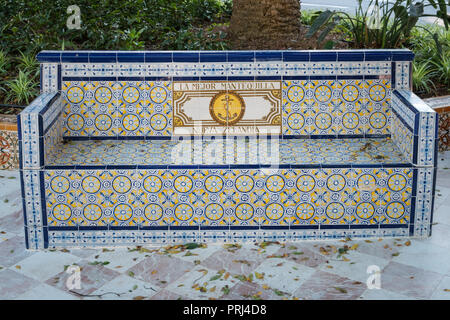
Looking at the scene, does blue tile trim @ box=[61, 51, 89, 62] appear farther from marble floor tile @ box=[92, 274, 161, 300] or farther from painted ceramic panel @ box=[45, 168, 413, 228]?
marble floor tile @ box=[92, 274, 161, 300]

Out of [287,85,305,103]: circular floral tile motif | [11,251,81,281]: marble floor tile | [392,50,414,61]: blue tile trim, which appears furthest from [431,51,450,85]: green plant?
[11,251,81,281]: marble floor tile

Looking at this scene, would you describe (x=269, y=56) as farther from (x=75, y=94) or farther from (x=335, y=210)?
(x=75, y=94)

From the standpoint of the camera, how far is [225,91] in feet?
14.1

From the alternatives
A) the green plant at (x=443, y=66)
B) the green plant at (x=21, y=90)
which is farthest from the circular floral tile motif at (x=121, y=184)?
the green plant at (x=443, y=66)

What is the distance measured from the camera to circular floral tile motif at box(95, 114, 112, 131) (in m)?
4.31

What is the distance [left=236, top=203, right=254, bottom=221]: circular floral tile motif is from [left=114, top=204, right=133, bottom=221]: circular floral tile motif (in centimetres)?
67

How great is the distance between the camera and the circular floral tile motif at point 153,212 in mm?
3877

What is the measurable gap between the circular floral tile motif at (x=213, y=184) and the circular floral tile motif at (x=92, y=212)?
0.68 metres

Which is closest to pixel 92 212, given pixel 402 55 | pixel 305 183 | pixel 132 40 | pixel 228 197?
pixel 228 197

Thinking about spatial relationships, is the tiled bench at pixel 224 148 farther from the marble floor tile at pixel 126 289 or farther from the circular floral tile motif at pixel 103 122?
the marble floor tile at pixel 126 289

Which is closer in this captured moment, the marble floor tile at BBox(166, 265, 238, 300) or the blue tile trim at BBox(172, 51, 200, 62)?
the marble floor tile at BBox(166, 265, 238, 300)

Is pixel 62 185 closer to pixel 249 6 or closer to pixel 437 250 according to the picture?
pixel 437 250

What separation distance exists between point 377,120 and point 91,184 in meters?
1.99

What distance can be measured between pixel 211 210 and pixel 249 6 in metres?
3.07
